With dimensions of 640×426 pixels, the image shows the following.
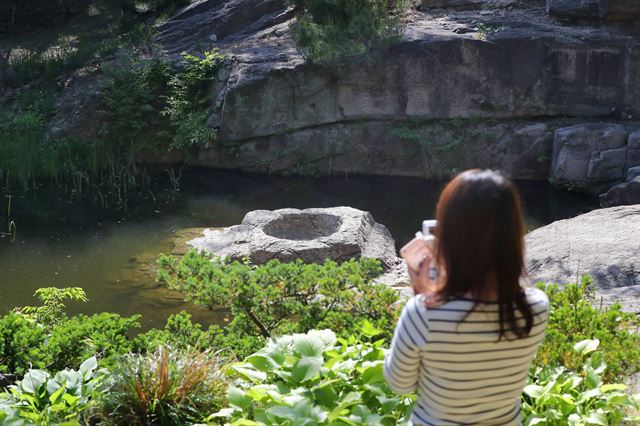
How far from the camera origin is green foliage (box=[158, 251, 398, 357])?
17.5 feet

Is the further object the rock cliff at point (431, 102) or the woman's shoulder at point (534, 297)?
the rock cliff at point (431, 102)

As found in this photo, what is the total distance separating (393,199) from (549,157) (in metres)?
2.95

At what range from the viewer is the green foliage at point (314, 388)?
11.2 ft

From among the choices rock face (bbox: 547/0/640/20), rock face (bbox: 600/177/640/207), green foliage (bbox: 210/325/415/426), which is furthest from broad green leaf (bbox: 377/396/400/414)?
rock face (bbox: 547/0/640/20)

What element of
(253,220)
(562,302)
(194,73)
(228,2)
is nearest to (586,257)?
(562,302)

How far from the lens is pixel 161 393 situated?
4.16 meters

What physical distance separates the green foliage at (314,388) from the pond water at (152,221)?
172 inches

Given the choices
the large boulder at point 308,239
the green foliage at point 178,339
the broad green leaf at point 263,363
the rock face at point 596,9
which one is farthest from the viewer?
the rock face at point 596,9

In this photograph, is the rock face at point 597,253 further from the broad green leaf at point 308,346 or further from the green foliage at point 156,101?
the green foliage at point 156,101

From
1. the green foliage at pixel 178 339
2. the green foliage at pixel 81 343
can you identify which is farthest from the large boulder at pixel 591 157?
the green foliage at pixel 81 343

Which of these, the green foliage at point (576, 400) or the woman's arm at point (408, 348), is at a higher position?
the woman's arm at point (408, 348)

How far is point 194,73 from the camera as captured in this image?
49.4ft

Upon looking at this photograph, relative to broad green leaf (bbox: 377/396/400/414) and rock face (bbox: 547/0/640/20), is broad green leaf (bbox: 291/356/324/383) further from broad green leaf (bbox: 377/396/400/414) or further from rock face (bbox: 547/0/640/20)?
rock face (bbox: 547/0/640/20)

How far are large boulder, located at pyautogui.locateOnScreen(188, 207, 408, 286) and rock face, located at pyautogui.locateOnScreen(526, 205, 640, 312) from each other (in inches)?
68.9
